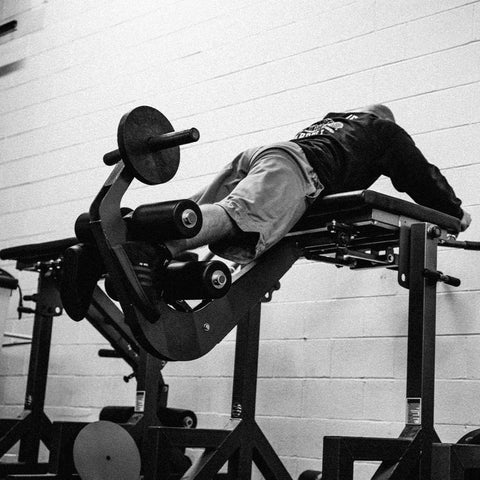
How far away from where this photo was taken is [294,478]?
3.78m

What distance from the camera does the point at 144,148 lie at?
2434mm

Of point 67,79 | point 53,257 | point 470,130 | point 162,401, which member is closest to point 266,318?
point 162,401

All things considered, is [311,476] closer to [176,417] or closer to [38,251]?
[176,417]

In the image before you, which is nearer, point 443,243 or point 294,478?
point 443,243

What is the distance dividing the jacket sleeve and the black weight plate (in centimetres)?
95

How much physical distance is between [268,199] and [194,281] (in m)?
0.41

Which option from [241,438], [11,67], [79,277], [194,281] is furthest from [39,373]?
[11,67]

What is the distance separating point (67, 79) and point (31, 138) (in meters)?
0.46

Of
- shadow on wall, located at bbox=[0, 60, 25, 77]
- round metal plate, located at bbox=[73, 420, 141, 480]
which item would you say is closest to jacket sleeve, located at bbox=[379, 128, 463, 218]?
round metal plate, located at bbox=[73, 420, 141, 480]

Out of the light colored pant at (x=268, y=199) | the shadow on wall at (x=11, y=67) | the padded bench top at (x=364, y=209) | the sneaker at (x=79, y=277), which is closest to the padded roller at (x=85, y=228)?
the sneaker at (x=79, y=277)

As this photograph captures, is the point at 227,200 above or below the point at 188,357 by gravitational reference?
above

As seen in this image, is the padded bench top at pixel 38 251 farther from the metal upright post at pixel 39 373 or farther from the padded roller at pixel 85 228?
the padded roller at pixel 85 228

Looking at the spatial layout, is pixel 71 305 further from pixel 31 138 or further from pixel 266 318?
pixel 31 138

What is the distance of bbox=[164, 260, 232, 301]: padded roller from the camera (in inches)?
95.7
